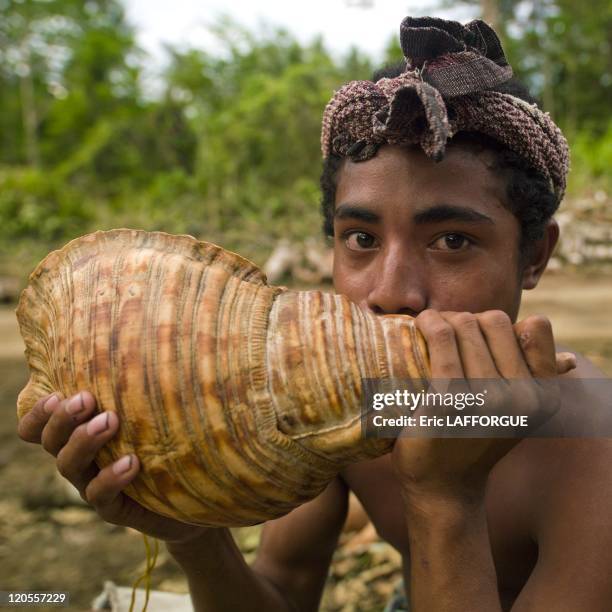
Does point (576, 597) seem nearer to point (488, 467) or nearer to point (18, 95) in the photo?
point (488, 467)

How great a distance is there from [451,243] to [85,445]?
0.87 m

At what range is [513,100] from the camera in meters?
1.52

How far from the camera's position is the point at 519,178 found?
5.05ft

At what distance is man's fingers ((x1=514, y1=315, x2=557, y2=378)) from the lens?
1063 millimetres

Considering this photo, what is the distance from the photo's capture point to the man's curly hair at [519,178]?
1.50 metres

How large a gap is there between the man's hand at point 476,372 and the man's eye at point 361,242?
44 centimetres

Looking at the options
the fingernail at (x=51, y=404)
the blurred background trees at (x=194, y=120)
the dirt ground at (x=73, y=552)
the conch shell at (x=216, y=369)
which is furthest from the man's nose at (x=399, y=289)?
the blurred background trees at (x=194, y=120)

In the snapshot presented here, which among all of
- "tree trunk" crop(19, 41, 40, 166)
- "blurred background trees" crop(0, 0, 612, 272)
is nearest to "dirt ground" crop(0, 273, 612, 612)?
"blurred background trees" crop(0, 0, 612, 272)

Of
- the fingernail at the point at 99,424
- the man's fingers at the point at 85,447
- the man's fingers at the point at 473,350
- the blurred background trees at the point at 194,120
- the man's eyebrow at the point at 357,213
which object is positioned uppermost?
the blurred background trees at the point at 194,120

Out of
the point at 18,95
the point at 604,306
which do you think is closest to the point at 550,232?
the point at 604,306

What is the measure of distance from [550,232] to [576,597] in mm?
942

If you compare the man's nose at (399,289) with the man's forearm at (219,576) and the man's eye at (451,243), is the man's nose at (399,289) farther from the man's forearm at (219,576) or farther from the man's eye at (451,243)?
the man's forearm at (219,576)

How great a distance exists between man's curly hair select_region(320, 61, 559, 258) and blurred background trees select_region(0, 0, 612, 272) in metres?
8.24

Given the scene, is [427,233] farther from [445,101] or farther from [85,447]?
[85,447]
